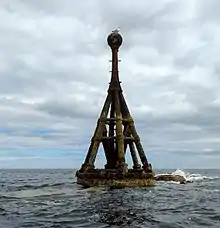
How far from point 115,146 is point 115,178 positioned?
500 centimetres

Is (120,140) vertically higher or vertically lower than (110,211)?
higher

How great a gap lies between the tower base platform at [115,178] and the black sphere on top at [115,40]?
37.4 feet

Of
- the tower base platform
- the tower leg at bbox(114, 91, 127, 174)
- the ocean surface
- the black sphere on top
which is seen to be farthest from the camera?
the black sphere on top

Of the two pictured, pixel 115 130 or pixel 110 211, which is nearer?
pixel 110 211

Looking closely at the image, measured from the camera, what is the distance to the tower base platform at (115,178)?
110 ft

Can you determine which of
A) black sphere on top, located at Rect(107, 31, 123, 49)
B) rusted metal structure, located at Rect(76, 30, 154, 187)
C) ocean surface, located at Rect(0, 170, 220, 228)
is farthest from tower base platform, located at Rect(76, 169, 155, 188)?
black sphere on top, located at Rect(107, 31, 123, 49)

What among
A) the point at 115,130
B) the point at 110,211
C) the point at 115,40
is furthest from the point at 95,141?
the point at 110,211

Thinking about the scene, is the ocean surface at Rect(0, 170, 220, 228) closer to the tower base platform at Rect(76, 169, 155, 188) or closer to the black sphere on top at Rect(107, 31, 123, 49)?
the tower base platform at Rect(76, 169, 155, 188)

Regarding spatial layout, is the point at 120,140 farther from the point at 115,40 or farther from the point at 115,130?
the point at 115,40

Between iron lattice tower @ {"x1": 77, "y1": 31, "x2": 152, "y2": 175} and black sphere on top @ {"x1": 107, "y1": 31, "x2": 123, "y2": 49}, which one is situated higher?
black sphere on top @ {"x1": 107, "y1": 31, "x2": 123, "y2": 49}

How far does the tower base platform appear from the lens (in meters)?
33.6

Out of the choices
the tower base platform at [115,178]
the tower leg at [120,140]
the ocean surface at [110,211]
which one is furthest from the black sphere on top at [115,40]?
the ocean surface at [110,211]

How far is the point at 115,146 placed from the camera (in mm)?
38094

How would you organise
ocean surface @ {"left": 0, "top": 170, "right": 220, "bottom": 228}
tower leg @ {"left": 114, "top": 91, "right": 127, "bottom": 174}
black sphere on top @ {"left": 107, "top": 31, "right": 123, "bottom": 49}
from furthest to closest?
black sphere on top @ {"left": 107, "top": 31, "right": 123, "bottom": 49} → tower leg @ {"left": 114, "top": 91, "right": 127, "bottom": 174} → ocean surface @ {"left": 0, "top": 170, "right": 220, "bottom": 228}
